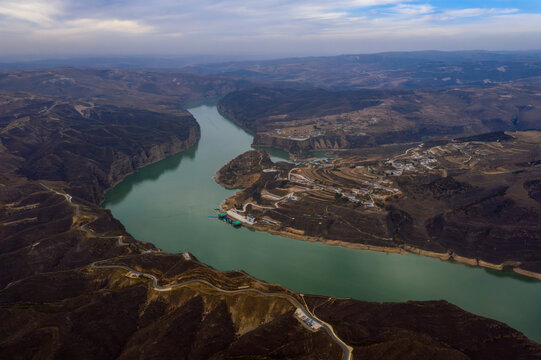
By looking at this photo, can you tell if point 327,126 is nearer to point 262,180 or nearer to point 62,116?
point 262,180

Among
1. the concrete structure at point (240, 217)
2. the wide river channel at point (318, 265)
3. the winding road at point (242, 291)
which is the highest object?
the winding road at point (242, 291)

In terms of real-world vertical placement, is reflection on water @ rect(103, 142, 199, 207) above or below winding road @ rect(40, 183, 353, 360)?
below

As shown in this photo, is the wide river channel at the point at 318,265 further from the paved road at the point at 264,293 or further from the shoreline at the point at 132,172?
the paved road at the point at 264,293

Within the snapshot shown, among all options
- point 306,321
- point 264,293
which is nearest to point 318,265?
point 264,293

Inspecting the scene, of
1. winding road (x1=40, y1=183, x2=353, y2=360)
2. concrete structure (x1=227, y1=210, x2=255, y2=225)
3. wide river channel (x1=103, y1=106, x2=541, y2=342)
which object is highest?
winding road (x1=40, y1=183, x2=353, y2=360)

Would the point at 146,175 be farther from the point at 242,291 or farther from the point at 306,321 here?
the point at 306,321

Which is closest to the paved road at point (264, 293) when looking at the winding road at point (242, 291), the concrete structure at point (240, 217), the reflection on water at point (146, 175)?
the winding road at point (242, 291)

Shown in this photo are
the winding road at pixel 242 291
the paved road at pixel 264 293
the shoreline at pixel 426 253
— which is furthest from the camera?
the shoreline at pixel 426 253

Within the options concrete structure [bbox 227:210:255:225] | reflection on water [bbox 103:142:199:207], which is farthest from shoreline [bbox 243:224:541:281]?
reflection on water [bbox 103:142:199:207]

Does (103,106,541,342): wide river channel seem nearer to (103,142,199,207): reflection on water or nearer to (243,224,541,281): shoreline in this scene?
(243,224,541,281): shoreline

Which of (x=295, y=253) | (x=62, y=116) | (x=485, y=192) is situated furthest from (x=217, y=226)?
(x=62, y=116)
